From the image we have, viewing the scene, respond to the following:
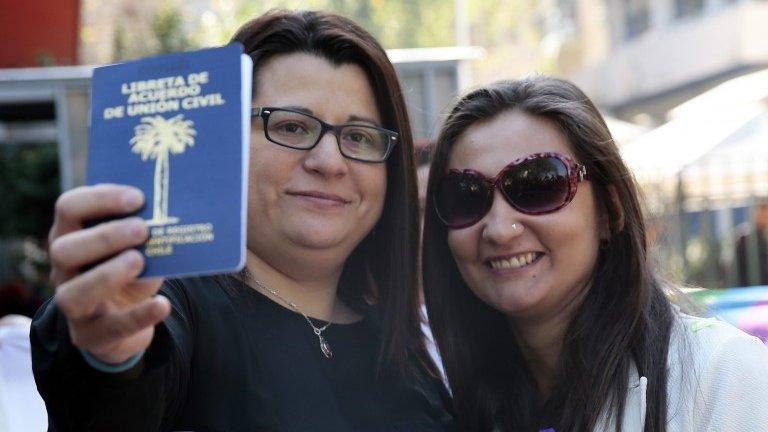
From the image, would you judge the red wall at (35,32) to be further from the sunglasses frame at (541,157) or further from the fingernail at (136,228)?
the fingernail at (136,228)

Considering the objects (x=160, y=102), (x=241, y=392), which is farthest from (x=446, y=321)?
(x=160, y=102)

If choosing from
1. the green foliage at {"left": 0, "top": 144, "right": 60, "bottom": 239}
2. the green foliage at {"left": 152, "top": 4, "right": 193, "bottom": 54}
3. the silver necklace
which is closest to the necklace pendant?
the silver necklace

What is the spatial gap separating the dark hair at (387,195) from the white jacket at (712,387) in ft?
1.95

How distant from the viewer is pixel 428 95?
6.81 m

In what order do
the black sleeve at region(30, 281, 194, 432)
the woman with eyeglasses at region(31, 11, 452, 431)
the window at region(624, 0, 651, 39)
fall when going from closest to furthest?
the black sleeve at region(30, 281, 194, 432) → the woman with eyeglasses at region(31, 11, 452, 431) → the window at region(624, 0, 651, 39)

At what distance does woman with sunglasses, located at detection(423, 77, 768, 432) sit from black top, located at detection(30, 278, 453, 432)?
269mm

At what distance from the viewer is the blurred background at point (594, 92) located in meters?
6.93

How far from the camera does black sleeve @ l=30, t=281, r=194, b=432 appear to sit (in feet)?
5.31

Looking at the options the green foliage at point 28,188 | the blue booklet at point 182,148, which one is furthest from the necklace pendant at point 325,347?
the green foliage at point 28,188

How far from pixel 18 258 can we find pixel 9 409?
371 inches

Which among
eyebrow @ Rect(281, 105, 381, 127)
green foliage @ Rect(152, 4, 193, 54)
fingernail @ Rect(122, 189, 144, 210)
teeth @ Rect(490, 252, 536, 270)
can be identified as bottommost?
teeth @ Rect(490, 252, 536, 270)

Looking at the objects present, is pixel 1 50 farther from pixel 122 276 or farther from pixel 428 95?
pixel 122 276

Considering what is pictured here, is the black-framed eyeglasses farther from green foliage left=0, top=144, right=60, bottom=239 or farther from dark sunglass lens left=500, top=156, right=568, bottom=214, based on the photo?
green foliage left=0, top=144, right=60, bottom=239

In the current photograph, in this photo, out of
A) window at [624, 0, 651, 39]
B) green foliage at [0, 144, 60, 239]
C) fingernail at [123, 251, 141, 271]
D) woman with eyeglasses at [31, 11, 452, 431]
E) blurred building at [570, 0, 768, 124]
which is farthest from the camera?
window at [624, 0, 651, 39]
